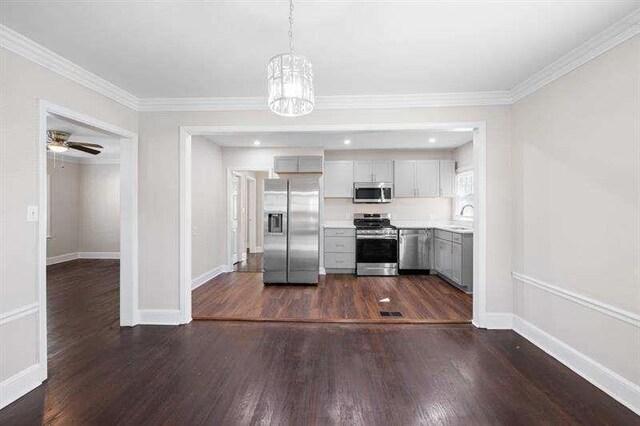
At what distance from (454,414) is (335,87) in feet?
9.50

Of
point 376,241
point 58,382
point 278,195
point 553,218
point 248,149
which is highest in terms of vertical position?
point 248,149

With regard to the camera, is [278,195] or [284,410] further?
[278,195]

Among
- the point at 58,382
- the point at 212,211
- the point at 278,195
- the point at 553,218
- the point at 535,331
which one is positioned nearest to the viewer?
the point at 58,382

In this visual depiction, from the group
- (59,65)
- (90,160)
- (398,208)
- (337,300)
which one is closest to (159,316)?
(337,300)

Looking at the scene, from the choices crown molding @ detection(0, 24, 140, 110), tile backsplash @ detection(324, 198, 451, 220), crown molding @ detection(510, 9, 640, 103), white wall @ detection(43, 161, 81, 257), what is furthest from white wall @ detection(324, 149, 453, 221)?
white wall @ detection(43, 161, 81, 257)

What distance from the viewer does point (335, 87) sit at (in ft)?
9.74

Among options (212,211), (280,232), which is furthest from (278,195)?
(212,211)

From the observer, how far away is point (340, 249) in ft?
18.4

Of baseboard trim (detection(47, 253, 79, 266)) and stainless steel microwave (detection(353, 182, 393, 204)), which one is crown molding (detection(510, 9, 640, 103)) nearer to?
stainless steel microwave (detection(353, 182, 393, 204))

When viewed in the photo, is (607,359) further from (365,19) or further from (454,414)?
(365,19)

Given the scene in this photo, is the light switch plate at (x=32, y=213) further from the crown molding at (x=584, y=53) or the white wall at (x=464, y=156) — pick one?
the white wall at (x=464, y=156)

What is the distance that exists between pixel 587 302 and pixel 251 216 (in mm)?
7064

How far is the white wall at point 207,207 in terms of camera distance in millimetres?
4695

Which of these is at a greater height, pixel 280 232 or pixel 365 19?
pixel 365 19
